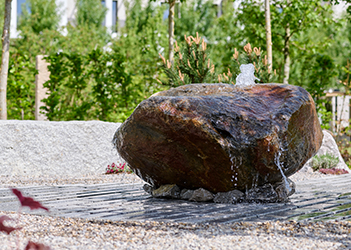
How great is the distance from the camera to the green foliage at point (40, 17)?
23.2 metres

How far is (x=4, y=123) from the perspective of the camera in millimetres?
7711

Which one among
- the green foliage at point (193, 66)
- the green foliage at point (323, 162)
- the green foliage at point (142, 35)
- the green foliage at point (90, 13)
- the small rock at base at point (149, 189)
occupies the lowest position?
the green foliage at point (323, 162)

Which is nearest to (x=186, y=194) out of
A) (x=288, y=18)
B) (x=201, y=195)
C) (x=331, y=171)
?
(x=201, y=195)

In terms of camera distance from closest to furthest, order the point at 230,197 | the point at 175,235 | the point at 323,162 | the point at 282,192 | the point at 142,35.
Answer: the point at 175,235
the point at 230,197
the point at 282,192
the point at 323,162
the point at 142,35

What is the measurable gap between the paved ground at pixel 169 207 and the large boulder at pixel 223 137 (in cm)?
36

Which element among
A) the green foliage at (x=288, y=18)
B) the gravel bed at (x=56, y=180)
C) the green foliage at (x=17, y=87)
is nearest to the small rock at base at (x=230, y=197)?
the gravel bed at (x=56, y=180)

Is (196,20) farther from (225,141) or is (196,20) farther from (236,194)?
(225,141)

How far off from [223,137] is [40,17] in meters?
22.2

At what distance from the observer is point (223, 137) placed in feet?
13.1

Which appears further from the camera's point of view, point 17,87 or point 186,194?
point 17,87

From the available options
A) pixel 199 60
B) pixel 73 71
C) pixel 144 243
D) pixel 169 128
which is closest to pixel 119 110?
pixel 73 71

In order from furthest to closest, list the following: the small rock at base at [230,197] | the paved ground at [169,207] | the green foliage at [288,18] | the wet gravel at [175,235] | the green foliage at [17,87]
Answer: the green foliage at [288,18], the green foliage at [17,87], the small rock at base at [230,197], the paved ground at [169,207], the wet gravel at [175,235]

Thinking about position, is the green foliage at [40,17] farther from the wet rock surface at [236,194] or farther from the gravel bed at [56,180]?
the wet rock surface at [236,194]

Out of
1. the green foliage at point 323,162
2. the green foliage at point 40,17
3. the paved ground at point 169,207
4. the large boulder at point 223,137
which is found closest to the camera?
the paved ground at point 169,207
